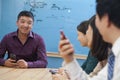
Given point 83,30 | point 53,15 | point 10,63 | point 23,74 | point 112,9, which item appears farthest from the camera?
point 53,15

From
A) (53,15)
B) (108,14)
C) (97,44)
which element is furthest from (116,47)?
(53,15)

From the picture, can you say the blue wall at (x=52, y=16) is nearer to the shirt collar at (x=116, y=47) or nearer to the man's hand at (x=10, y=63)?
the man's hand at (x=10, y=63)

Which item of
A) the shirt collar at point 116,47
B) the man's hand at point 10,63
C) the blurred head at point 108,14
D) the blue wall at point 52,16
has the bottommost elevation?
the man's hand at point 10,63

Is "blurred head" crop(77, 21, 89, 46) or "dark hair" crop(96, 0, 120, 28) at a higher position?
"dark hair" crop(96, 0, 120, 28)

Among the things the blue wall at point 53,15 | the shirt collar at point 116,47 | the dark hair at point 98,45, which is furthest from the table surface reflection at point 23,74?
the blue wall at point 53,15

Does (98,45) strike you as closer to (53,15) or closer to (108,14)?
(108,14)

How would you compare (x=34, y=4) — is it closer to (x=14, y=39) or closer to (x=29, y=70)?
(x=14, y=39)

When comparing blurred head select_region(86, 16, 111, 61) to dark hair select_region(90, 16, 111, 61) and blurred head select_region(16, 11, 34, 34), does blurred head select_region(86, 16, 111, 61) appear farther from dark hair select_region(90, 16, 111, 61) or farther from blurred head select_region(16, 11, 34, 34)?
blurred head select_region(16, 11, 34, 34)

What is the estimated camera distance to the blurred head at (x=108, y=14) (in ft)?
2.58

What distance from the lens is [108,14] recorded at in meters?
0.80

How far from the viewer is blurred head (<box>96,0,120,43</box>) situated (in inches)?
30.9

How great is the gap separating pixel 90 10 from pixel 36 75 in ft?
6.07

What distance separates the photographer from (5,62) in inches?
95.9

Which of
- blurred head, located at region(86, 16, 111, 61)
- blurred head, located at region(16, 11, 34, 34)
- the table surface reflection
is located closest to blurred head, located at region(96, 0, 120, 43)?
blurred head, located at region(86, 16, 111, 61)
